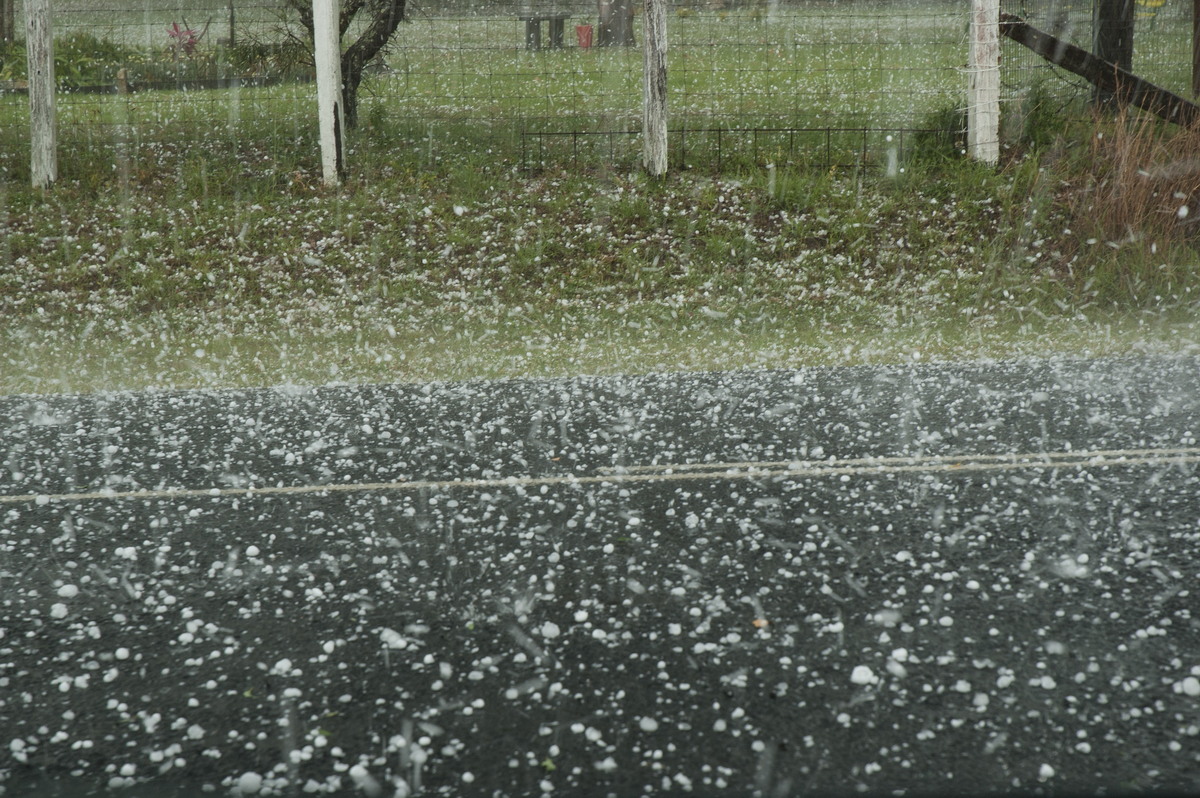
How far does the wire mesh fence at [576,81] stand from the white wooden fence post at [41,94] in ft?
1.44

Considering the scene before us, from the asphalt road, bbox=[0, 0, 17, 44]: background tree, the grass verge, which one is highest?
bbox=[0, 0, 17, 44]: background tree

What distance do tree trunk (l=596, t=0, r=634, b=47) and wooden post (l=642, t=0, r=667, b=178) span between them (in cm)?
237

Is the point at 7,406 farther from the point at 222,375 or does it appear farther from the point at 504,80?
the point at 504,80

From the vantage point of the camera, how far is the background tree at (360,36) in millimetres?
8898

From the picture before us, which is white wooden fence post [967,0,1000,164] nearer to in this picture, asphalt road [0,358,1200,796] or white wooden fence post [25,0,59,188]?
asphalt road [0,358,1200,796]

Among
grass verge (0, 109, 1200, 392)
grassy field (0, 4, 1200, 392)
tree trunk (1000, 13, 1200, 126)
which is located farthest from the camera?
tree trunk (1000, 13, 1200, 126)

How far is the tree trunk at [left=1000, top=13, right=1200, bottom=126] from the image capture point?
307 inches

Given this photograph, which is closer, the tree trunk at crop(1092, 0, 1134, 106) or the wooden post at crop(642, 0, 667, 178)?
the wooden post at crop(642, 0, 667, 178)

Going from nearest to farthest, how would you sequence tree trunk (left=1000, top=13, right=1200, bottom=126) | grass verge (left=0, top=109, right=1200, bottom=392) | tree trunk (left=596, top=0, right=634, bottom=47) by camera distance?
1. grass verge (left=0, top=109, right=1200, bottom=392)
2. tree trunk (left=1000, top=13, right=1200, bottom=126)
3. tree trunk (left=596, top=0, right=634, bottom=47)

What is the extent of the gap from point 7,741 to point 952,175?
747cm

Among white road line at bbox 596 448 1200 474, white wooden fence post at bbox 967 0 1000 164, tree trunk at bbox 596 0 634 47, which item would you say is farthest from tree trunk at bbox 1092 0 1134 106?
white road line at bbox 596 448 1200 474

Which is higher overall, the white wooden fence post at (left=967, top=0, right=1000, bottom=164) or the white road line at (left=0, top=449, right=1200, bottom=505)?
the white wooden fence post at (left=967, top=0, right=1000, bottom=164)

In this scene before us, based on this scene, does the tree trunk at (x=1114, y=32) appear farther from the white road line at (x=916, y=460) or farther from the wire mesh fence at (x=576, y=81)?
the white road line at (x=916, y=460)

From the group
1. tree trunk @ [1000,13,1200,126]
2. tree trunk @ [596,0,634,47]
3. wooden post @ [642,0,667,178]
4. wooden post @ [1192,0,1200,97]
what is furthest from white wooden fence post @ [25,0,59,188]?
wooden post @ [1192,0,1200,97]
